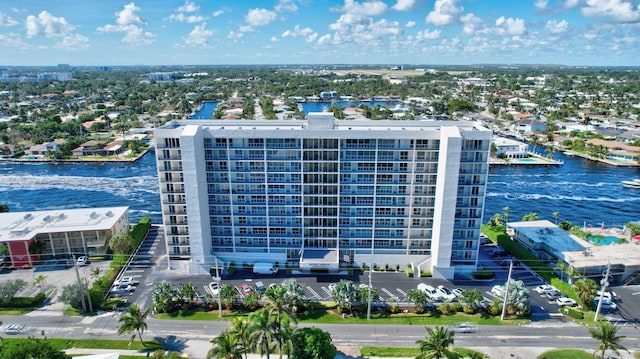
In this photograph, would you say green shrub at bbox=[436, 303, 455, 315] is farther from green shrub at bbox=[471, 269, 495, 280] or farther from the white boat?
the white boat

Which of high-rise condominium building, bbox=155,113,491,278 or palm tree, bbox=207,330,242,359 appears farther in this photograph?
high-rise condominium building, bbox=155,113,491,278

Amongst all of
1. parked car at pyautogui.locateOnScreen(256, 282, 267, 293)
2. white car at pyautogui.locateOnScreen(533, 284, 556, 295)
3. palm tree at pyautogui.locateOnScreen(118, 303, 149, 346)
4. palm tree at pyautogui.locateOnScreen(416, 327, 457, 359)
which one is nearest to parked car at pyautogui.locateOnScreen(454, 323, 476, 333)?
palm tree at pyautogui.locateOnScreen(416, 327, 457, 359)

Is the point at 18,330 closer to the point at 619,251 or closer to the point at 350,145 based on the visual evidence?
the point at 350,145

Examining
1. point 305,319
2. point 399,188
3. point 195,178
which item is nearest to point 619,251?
point 399,188

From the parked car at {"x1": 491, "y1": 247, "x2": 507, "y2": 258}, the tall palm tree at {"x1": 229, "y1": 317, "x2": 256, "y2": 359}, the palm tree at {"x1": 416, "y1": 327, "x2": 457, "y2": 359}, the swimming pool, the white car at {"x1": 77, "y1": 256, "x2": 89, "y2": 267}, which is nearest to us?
the tall palm tree at {"x1": 229, "y1": 317, "x2": 256, "y2": 359}

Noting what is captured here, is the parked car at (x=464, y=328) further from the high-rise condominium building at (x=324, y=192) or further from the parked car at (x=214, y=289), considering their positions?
the parked car at (x=214, y=289)

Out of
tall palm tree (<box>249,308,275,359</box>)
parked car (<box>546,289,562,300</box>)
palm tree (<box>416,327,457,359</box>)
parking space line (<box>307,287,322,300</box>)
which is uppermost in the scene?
tall palm tree (<box>249,308,275,359</box>)

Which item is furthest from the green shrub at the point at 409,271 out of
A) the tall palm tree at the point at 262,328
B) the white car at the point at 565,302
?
the tall palm tree at the point at 262,328
